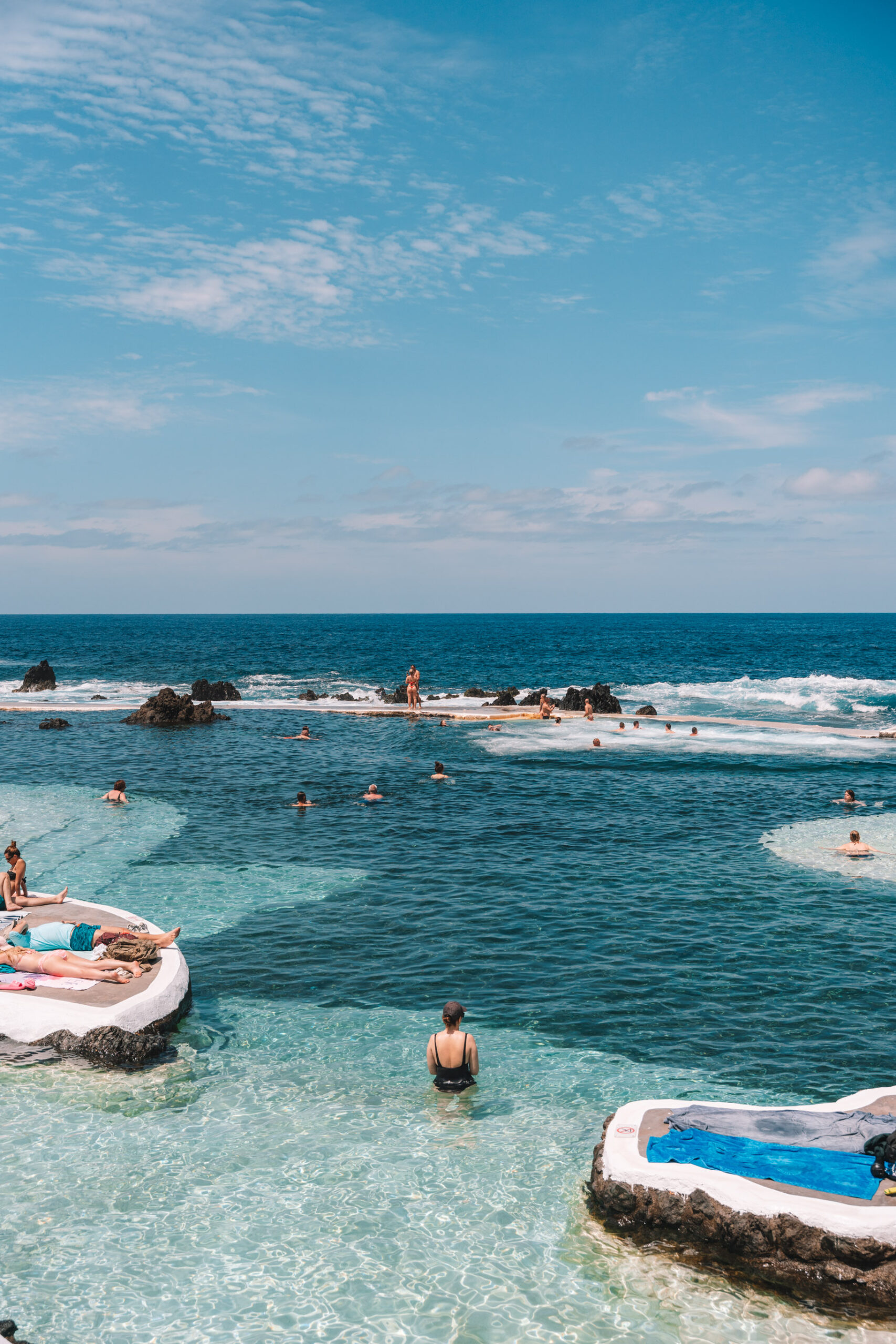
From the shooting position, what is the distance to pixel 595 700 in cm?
5778

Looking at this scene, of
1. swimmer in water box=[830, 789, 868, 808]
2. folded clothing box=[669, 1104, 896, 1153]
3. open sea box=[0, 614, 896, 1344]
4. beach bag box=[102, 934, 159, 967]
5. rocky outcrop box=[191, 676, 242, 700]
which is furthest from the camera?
rocky outcrop box=[191, 676, 242, 700]

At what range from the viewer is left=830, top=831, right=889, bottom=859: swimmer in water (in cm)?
2509

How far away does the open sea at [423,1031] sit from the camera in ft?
30.8

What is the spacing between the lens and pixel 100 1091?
515 inches

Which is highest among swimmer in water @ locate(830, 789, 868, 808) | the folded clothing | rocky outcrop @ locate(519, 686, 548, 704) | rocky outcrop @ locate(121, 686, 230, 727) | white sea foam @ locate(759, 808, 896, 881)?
rocky outcrop @ locate(519, 686, 548, 704)

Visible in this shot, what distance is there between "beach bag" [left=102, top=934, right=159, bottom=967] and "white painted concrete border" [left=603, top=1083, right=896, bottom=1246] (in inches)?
329

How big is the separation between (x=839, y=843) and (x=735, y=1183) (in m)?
19.0

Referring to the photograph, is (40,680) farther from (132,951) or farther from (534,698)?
(132,951)

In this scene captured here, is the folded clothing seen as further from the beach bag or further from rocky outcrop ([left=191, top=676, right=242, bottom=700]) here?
rocky outcrop ([left=191, top=676, right=242, bottom=700])

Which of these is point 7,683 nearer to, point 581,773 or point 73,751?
point 73,751

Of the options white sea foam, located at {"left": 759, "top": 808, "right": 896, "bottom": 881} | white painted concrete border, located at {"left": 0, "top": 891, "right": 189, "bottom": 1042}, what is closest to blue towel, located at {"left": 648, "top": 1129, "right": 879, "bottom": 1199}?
white painted concrete border, located at {"left": 0, "top": 891, "right": 189, "bottom": 1042}

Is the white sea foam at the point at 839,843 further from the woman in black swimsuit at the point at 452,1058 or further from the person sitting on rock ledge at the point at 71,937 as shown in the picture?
the person sitting on rock ledge at the point at 71,937

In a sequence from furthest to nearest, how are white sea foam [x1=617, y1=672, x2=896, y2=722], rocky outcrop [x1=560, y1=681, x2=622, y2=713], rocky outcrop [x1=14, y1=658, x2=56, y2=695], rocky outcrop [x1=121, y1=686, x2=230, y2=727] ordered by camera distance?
1. rocky outcrop [x1=14, y1=658, x2=56, y2=695]
2. white sea foam [x1=617, y1=672, x2=896, y2=722]
3. rocky outcrop [x1=560, y1=681, x2=622, y2=713]
4. rocky outcrop [x1=121, y1=686, x2=230, y2=727]

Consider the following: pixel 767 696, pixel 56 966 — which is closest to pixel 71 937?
pixel 56 966
